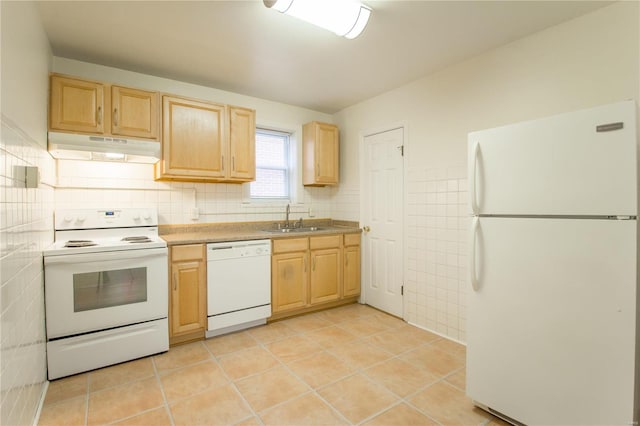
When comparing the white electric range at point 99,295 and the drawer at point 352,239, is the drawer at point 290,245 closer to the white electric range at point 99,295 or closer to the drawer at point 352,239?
the drawer at point 352,239

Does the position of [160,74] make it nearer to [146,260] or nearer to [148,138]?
[148,138]

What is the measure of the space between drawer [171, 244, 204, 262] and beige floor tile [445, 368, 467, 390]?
2.15 meters

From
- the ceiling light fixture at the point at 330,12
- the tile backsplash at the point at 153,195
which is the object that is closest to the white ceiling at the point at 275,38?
the ceiling light fixture at the point at 330,12

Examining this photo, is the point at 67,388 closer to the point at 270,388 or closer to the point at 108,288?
the point at 108,288

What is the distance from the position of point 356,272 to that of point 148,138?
2.59m

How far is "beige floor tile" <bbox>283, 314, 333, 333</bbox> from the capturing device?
3.07m

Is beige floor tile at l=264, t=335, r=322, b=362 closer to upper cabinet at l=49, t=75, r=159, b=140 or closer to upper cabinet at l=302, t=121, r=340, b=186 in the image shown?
→ upper cabinet at l=302, t=121, r=340, b=186

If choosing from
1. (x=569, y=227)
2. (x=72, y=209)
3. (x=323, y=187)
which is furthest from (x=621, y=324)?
(x=72, y=209)

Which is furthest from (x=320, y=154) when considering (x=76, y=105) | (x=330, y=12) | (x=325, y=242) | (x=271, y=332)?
(x=76, y=105)

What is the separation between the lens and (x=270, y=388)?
205 cm

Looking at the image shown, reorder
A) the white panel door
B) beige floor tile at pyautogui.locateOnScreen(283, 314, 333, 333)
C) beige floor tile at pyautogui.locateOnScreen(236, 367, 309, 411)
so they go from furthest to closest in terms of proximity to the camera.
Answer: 1. the white panel door
2. beige floor tile at pyautogui.locateOnScreen(283, 314, 333, 333)
3. beige floor tile at pyautogui.locateOnScreen(236, 367, 309, 411)

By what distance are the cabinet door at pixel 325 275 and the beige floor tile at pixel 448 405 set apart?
1.59 meters

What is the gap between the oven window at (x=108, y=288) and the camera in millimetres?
2197

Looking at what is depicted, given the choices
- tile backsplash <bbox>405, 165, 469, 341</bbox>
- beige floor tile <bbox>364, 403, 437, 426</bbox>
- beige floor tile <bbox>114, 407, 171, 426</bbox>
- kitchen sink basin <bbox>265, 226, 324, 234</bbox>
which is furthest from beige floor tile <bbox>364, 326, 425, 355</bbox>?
beige floor tile <bbox>114, 407, 171, 426</bbox>
